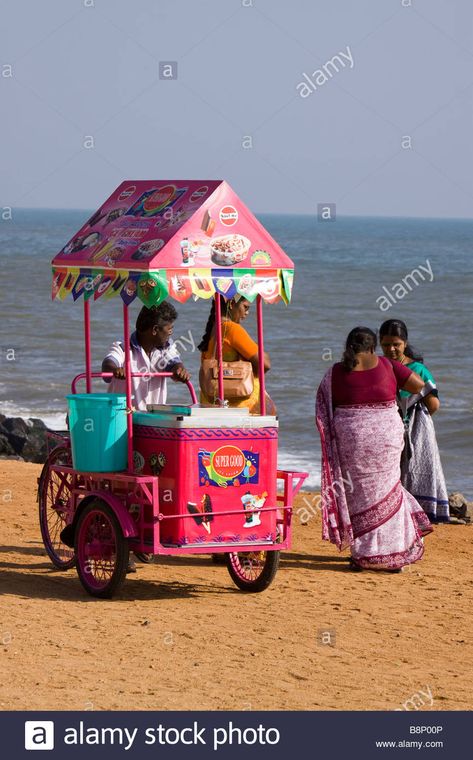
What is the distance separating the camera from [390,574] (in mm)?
9211

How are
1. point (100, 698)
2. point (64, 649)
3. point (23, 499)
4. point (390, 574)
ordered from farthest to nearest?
1. point (23, 499)
2. point (390, 574)
3. point (64, 649)
4. point (100, 698)

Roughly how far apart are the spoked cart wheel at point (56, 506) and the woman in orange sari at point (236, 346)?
0.96m

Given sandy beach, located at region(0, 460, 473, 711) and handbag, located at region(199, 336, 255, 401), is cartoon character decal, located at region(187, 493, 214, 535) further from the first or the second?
handbag, located at region(199, 336, 255, 401)

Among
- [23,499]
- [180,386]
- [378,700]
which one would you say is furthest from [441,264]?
[378,700]

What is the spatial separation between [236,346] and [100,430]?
1217 millimetres

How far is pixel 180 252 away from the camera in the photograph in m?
7.75

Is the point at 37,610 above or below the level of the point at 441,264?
below

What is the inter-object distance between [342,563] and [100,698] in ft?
11.7

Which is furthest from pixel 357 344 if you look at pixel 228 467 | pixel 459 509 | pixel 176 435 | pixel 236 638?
pixel 459 509

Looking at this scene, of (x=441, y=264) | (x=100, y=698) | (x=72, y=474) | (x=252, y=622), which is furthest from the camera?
(x=441, y=264)

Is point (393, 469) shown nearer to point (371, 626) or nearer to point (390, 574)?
point (390, 574)

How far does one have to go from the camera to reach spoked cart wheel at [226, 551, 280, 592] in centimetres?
835

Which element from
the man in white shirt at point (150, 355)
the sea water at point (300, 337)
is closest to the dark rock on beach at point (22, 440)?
the sea water at point (300, 337)

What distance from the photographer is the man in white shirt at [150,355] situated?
862 centimetres
